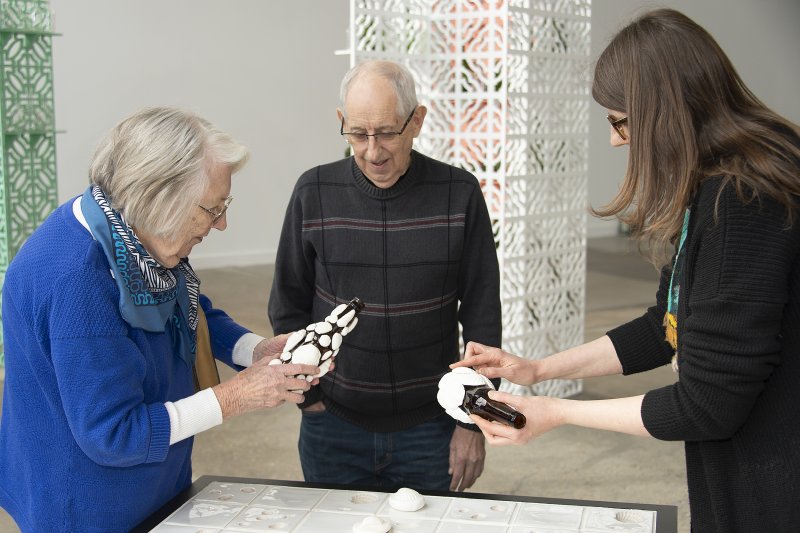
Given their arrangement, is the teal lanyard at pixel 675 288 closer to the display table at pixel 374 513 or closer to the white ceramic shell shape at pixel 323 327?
the display table at pixel 374 513

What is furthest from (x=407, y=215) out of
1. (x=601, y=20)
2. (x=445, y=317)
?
(x=601, y=20)

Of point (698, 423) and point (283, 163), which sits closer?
point (698, 423)

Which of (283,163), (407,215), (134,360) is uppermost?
(407,215)

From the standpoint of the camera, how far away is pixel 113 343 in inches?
64.5

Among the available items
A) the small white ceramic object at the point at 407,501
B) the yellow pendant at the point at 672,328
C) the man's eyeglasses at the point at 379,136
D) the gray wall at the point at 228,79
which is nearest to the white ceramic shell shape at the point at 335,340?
the small white ceramic object at the point at 407,501

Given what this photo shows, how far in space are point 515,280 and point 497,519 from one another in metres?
3.49

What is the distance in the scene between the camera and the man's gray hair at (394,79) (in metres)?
2.31

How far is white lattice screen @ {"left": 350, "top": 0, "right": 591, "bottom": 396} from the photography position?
15.8 ft

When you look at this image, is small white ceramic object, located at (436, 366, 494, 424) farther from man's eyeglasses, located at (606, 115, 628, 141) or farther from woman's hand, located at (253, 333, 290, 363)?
man's eyeglasses, located at (606, 115, 628, 141)

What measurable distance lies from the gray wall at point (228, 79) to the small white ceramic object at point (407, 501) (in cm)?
802

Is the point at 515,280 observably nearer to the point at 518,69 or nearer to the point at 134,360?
the point at 518,69

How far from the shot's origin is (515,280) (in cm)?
518

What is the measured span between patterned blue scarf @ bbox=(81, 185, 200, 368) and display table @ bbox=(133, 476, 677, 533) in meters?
0.38

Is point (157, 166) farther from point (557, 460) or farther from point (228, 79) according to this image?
point (228, 79)
